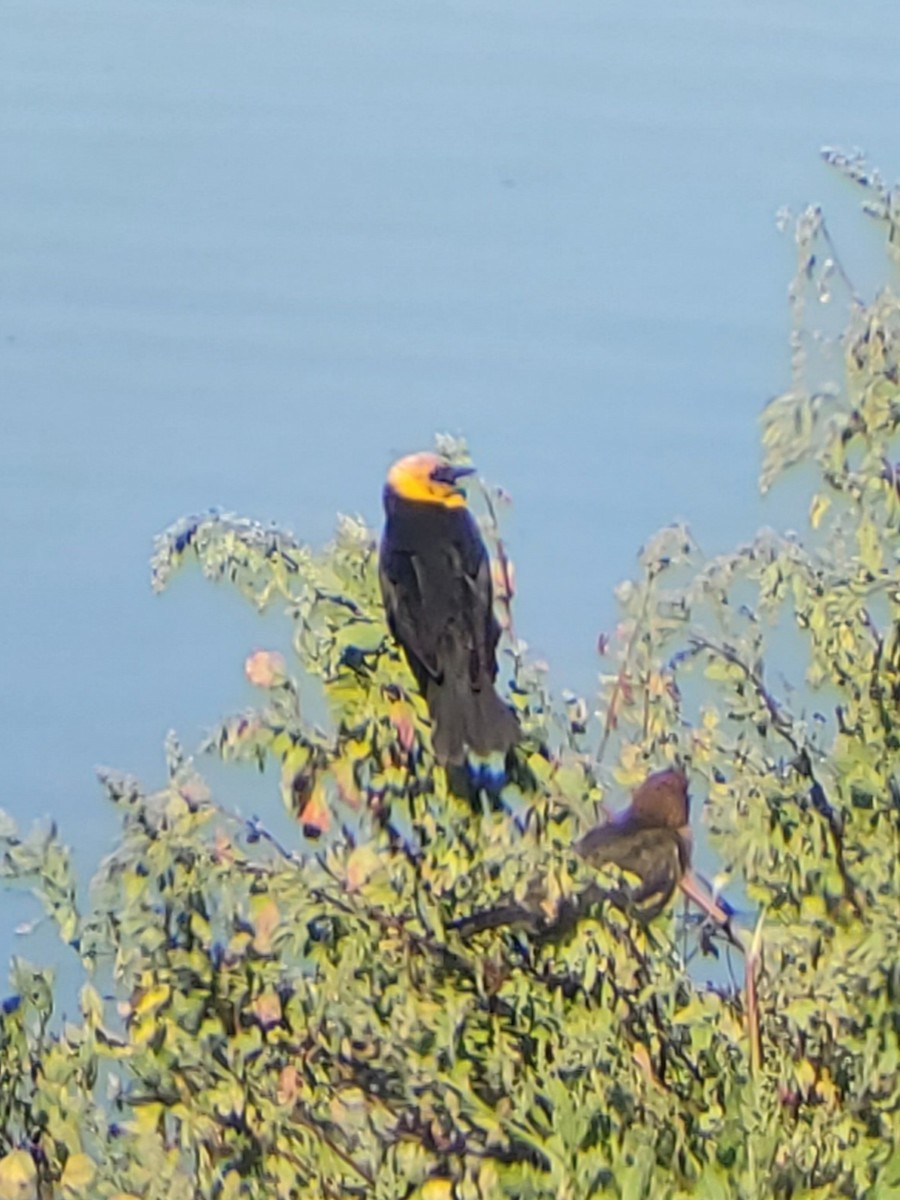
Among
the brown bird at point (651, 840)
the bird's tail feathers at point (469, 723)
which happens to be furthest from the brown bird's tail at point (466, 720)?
the brown bird at point (651, 840)

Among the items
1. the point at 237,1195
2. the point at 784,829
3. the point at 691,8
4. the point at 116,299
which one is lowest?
the point at 237,1195

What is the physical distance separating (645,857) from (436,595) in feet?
0.94

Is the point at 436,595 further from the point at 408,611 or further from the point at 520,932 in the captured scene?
the point at 520,932

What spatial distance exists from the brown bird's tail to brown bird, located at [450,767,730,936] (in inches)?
4.5

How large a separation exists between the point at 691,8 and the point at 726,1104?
91 centimetres

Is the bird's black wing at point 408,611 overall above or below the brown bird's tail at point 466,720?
above

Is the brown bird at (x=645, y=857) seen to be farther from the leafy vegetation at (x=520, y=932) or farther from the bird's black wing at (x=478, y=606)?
the bird's black wing at (x=478, y=606)

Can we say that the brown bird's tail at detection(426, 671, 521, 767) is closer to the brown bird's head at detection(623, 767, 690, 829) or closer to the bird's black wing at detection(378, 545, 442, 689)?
the bird's black wing at detection(378, 545, 442, 689)

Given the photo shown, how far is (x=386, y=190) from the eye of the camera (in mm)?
1423

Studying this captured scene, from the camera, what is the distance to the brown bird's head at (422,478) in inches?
57.3

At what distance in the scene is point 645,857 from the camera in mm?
1485

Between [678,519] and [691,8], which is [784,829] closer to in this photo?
[678,519]

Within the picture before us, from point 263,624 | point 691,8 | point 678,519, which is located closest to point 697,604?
point 678,519

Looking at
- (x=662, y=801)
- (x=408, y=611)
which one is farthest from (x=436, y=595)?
(x=662, y=801)
